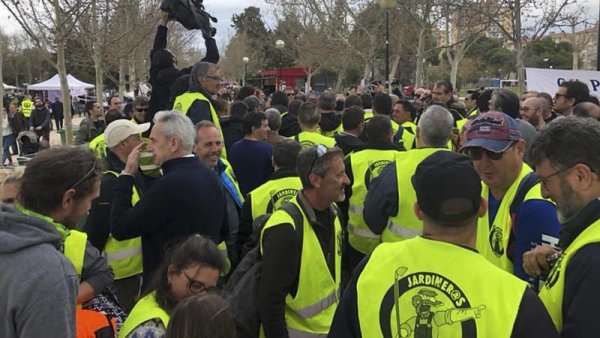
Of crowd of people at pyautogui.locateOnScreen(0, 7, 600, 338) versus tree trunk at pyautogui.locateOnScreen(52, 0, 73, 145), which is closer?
crowd of people at pyautogui.locateOnScreen(0, 7, 600, 338)

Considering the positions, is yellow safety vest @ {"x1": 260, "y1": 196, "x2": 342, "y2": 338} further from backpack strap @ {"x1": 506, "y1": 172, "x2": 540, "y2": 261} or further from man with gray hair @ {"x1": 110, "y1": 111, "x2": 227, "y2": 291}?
backpack strap @ {"x1": 506, "y1": 172, "x2": 540, "y2": 261}

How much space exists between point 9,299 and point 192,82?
421cm

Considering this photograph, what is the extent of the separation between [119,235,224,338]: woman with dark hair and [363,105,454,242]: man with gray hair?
5.88ft

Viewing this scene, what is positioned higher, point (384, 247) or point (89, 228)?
point (384, 247)

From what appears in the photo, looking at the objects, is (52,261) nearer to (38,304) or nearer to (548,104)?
(38,304)

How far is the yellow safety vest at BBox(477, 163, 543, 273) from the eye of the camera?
120 inches

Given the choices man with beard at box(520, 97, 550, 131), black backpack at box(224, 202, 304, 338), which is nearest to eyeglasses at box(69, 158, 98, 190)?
black backpack at box(224, 202, 304, 338)

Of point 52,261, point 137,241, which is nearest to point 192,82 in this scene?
point 137,241

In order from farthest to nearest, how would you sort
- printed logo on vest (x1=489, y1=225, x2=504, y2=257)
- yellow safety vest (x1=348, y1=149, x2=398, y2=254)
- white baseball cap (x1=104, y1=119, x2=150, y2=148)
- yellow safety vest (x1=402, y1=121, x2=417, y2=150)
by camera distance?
1. yellow safety vest (x1=402, y1=121, x2=417, y2=150)
2. yellow safety vest (x1=348, y1=149, x2=398, y2=254)
3. white baseball cap (x1=104, y1=119, x2=150, y2=148)
4. printed logo on vest (x1=489, y1=225, x2=504, y2=257)

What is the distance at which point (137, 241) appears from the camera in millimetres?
4285

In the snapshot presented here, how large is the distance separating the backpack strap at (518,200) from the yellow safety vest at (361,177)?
2.23 m

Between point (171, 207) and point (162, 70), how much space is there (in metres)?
3.09

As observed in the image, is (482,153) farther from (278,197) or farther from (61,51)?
(61,51)

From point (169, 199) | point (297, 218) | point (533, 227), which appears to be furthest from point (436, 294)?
point (169, 199)
